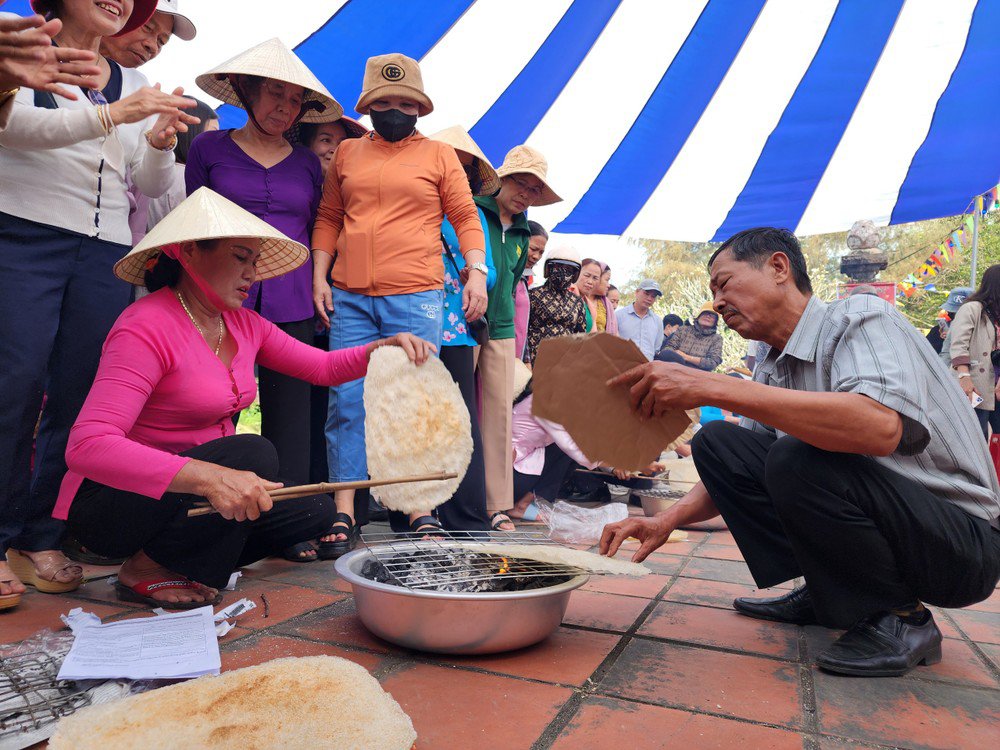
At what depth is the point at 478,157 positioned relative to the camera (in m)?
3.42

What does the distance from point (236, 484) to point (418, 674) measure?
61 cm

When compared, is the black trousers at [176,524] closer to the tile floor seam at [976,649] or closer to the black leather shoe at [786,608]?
the black leather shoe at [786,608]

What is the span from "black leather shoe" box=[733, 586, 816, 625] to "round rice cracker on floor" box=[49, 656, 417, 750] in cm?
134

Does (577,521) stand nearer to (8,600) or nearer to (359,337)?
(359,337)

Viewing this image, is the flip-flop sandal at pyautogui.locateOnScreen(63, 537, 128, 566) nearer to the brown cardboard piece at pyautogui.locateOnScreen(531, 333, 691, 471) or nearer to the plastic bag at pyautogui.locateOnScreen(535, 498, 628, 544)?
the brown cardboard piece at pyautogui.locateOnScreen(531, 333, 691, 471)

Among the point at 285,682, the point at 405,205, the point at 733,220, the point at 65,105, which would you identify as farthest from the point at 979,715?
the point at 733,220

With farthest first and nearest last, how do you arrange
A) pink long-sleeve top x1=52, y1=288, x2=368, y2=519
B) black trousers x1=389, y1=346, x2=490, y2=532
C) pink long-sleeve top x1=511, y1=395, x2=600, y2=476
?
1. pink long-sleeve top x1=511, y1=395, x2=600, y2=476
2. black trousers x1=389, y1=346, x2=490, y2=532
3. pink long-sleeve top x1=52, y1=288, x2=368, y2=519

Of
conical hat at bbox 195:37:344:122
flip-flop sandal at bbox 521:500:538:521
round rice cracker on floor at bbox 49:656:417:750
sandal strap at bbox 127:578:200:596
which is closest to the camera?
round rice cracker on floor at bbox 49:656:417:750

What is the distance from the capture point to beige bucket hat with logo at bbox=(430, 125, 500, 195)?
3.42m

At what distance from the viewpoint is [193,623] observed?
5.57ft

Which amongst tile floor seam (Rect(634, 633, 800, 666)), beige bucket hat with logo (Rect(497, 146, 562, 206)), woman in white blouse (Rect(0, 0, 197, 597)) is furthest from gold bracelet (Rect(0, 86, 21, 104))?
beige bucket hat with logo (Rect(497, 146, 562, 206))

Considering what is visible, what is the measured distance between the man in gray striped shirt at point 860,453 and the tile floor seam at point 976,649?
0.44ft

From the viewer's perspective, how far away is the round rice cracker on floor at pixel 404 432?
2.14 meters

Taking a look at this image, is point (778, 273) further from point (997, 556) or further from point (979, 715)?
point (979, 715)
